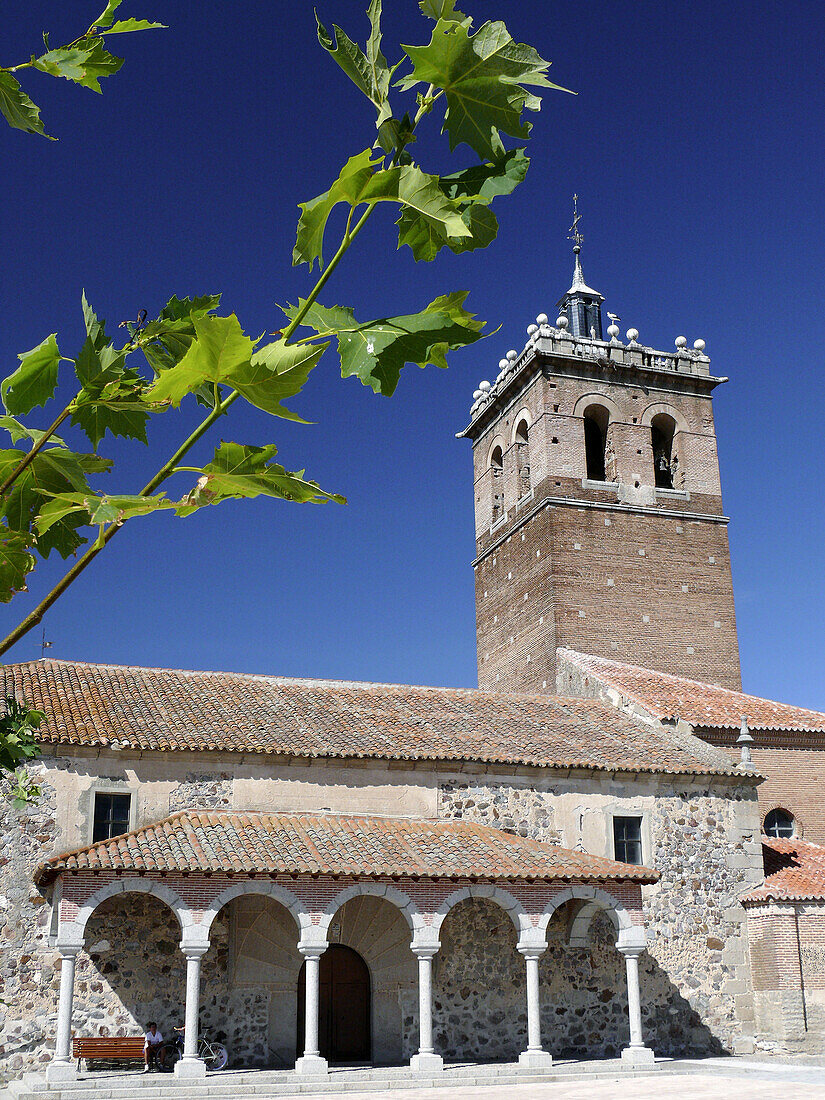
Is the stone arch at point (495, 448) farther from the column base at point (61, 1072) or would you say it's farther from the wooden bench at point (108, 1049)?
the column base at point (61, 1072)

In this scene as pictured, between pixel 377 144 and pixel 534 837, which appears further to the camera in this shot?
pixel 534 837

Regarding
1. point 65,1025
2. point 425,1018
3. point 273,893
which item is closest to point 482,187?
point 65,1025

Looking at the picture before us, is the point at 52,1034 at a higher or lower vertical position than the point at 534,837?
lower

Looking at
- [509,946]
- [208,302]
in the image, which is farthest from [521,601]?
[208,302]

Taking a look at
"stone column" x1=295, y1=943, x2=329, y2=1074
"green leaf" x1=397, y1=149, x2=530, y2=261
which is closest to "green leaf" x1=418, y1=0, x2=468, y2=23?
"green leaf" x1=397, y1=149, x2=530, y2=261

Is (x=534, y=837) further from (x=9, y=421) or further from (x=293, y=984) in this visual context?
(x=9, y=421)

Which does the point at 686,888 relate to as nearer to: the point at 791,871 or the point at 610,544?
the point at 791,871

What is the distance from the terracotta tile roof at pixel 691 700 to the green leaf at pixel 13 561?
20949 millimetres

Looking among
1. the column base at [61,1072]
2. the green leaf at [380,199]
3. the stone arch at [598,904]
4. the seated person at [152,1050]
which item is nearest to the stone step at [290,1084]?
the column base at [61,1072]

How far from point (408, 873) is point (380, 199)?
50.9ft

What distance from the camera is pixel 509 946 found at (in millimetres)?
17781

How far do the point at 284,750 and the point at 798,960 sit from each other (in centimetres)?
956

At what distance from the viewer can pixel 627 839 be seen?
1953cm

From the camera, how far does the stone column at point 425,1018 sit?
15027mm
